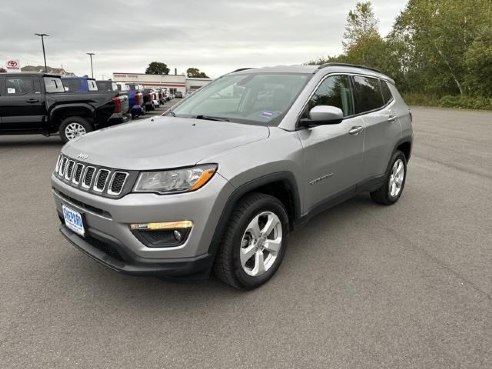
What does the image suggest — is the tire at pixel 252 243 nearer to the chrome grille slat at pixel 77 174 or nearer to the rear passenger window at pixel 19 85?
the chrome grille slat at pixel 77 174

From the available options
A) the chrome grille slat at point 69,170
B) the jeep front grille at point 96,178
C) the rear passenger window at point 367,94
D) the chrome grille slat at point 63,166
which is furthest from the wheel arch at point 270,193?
the rear passenger window at point 367,94

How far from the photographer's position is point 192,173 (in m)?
2.62

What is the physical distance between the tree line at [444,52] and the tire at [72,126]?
2419cm

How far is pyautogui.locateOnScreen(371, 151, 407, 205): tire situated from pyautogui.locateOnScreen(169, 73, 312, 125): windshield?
1.97m

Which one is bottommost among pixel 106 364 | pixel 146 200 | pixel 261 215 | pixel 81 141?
pixel 106 364

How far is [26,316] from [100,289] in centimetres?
54

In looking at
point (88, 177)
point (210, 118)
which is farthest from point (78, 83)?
point (88, 177)

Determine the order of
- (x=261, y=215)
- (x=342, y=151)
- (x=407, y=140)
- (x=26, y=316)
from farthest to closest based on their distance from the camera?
(x=407, y=140)
(x=342, y=151)
(x=261, y=215)
(x=26, y=316)

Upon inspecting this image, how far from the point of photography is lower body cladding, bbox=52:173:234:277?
255cm

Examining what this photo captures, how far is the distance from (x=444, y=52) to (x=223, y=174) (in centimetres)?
3161

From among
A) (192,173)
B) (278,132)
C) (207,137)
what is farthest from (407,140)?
(192,173)

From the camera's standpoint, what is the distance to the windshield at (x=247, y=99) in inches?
139

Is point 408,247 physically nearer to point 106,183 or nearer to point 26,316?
point 106,183

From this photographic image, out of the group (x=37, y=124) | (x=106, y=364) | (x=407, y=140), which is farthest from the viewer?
(x=37, y=124)
